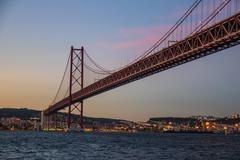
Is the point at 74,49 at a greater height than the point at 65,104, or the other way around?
the point at 74,49

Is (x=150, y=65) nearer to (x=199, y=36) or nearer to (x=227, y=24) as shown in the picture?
Answer: (x=199, y=36)

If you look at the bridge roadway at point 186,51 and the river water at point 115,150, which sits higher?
the bridge roadway at point 186,51

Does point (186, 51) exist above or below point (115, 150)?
above

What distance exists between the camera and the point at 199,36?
1331 inches

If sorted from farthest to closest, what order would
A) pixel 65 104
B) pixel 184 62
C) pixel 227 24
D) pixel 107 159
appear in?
pixel 65 104 < pixel 184 62 < pixel 227 24 < pixel 107 159

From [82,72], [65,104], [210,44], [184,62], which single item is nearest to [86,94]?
[65,104]

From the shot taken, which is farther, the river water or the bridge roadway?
the bridge roadway

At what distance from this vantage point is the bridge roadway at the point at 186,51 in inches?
1170

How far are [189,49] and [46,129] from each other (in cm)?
7366

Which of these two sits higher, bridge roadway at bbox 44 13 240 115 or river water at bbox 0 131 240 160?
bridge roadway at bbox 44 13 240 115

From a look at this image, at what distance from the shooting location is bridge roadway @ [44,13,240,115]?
29717 mm

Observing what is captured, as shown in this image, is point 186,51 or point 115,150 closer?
point 115,150

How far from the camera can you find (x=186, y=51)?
117 feet

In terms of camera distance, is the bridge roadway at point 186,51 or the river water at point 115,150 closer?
the river water at point 115,150
